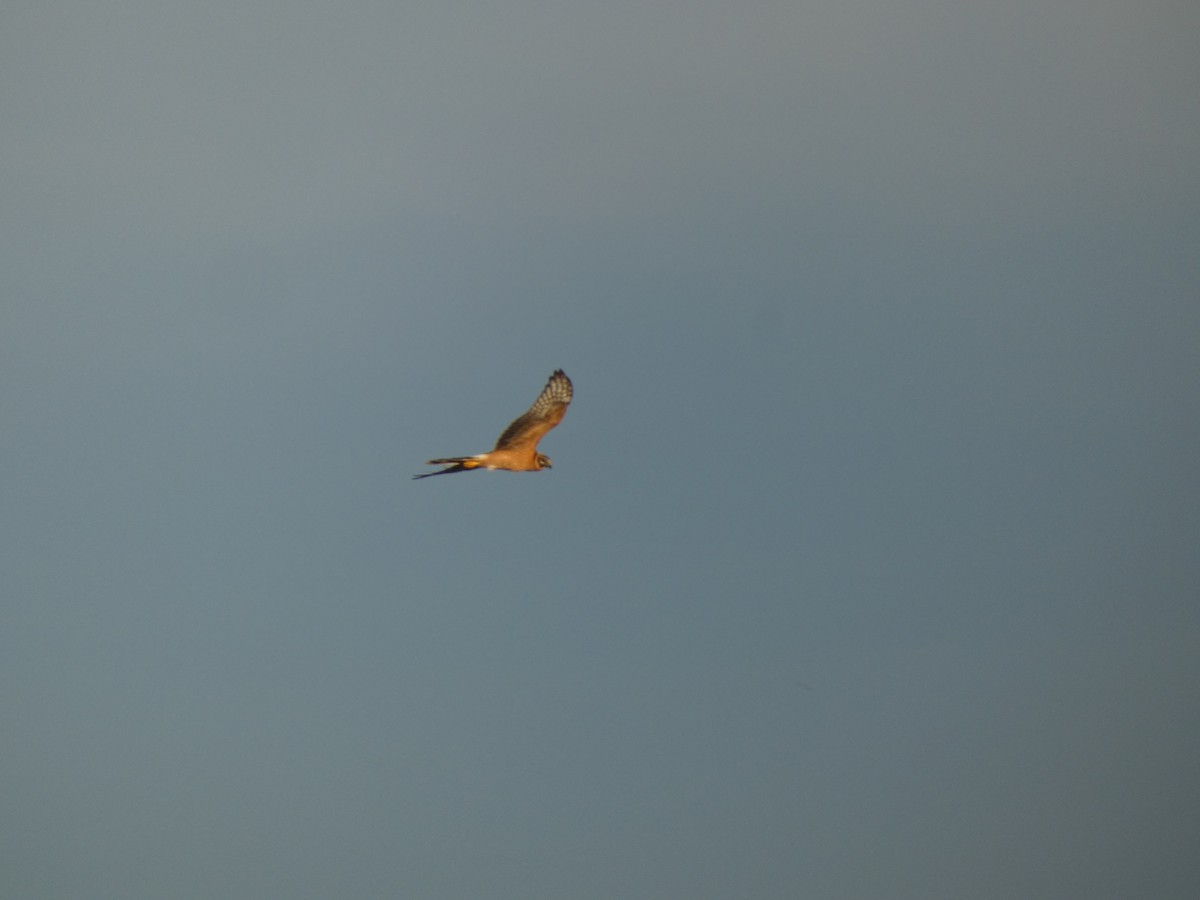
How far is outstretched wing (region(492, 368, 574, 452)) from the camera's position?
21.0 meters

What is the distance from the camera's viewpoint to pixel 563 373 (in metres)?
22.8

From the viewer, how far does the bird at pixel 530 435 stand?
2062 cm

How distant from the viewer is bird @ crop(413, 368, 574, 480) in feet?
67.7

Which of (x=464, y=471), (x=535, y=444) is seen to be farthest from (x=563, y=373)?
(x=464, y=471)

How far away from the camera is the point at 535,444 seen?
70.9 feet

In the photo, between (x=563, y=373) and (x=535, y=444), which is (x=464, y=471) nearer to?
(x=535, y=444)

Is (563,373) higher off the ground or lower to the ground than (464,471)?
higher

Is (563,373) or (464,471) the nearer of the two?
(464,471)

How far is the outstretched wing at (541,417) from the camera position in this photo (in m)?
21.0

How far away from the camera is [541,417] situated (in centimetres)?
2169

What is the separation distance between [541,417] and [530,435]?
21.8 inches

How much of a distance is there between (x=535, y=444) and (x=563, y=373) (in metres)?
1.98

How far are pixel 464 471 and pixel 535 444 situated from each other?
7.61 feet

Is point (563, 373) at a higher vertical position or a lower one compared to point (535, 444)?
higher
